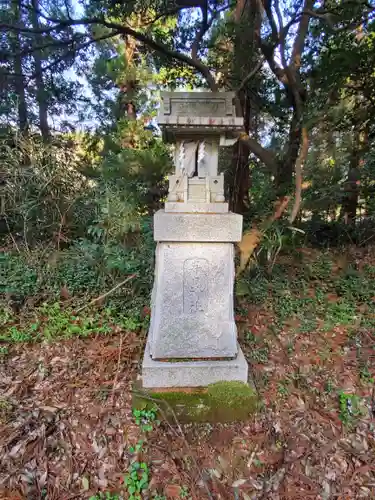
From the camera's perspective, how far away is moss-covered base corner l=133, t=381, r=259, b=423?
2174 mm

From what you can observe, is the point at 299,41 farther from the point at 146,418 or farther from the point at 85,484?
the point at 85,484

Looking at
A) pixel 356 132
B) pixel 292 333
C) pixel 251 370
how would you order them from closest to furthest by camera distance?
pixel 251 370 → pixel 292 333 → pixel 356 132

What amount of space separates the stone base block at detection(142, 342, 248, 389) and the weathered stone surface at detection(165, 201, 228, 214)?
1.20m

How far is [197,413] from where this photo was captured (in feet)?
7.14

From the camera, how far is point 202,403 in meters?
2.19

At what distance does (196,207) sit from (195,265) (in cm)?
45

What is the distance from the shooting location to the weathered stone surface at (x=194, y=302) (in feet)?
7.21

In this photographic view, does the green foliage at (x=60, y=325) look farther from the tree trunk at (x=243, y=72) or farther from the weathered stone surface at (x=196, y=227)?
the tree trunk at (x=243, y=72)

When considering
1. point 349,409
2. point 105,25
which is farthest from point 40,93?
point 349,409

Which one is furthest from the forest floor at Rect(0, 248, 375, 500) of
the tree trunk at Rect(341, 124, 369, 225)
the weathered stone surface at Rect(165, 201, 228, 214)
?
the tree trunk at Rect(341, 124, 369, 225)

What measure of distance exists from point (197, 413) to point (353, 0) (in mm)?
4595

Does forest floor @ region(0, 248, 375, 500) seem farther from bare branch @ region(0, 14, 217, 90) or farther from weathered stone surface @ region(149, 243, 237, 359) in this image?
bare branch @ region(0, 14, 217, 90)

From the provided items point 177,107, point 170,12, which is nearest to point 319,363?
point 177,107

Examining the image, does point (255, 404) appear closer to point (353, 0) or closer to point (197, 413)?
point (197, 413)
